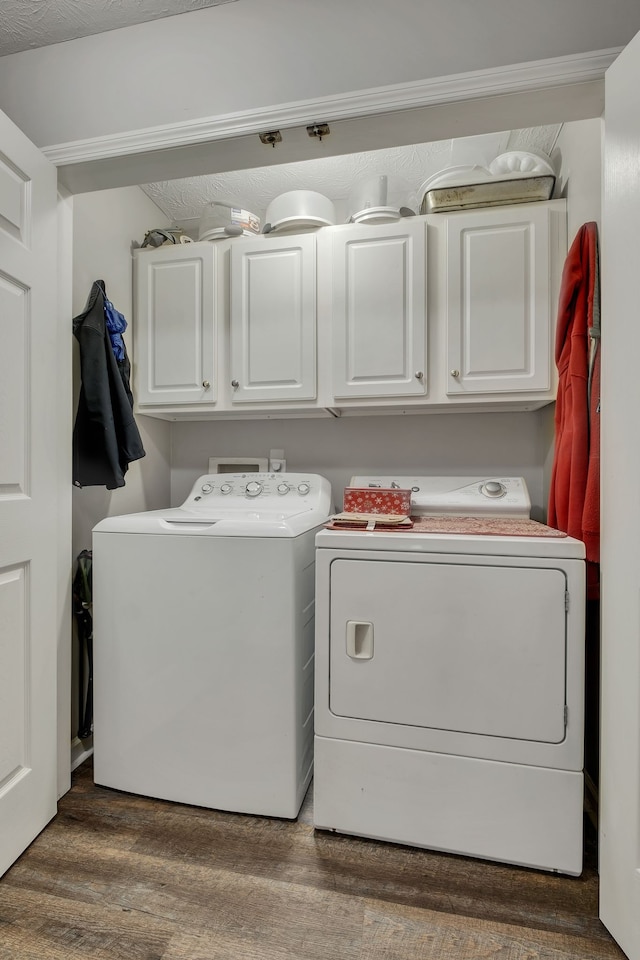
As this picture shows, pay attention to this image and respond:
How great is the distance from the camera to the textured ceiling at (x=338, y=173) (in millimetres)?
2016

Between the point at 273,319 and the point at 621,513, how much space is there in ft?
5.04

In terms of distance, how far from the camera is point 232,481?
2.28m

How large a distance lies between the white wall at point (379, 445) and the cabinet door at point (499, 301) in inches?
15.1

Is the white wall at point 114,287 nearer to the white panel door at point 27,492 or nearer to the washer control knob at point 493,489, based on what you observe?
the white panel door at point 27,492

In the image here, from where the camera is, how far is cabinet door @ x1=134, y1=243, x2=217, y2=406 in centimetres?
213

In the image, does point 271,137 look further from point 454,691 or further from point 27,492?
point 454,691

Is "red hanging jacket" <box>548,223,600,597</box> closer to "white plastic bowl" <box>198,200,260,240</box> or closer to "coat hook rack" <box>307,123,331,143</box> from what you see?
"coat hook rack" <box>307,123,331,143</box>

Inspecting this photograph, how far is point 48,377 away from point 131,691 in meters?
1.06

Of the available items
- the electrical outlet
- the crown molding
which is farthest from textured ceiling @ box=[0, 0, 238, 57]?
the electrical outlet

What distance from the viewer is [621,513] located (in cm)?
109

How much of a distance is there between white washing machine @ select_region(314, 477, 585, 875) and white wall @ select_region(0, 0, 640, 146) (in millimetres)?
1261

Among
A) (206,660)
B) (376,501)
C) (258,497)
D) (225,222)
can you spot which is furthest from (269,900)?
(225,222)

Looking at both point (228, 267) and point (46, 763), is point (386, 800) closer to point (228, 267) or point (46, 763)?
point (46, 763)

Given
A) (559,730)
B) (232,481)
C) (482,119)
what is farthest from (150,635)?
(482,119)
